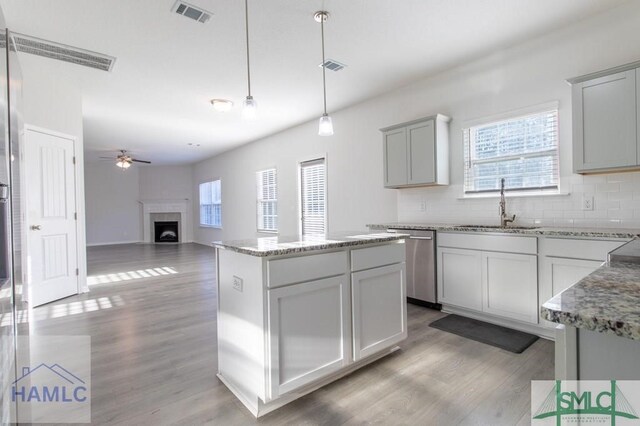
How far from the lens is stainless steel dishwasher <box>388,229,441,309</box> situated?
11.7ft

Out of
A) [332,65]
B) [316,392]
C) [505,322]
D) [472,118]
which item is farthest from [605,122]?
[316,392]

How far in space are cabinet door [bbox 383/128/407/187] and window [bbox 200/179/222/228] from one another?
250 inches

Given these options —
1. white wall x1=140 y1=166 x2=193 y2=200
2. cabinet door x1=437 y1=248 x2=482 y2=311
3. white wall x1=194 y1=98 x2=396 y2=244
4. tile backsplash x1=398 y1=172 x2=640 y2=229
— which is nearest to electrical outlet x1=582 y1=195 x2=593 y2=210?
tile backsplash x1=398 y1=172 x2=640 y2=229

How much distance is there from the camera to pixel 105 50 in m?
3.27

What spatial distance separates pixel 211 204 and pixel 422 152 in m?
7.79

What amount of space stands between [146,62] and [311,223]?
369cm

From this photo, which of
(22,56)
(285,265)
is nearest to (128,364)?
(285,265)

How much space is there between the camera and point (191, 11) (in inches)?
105

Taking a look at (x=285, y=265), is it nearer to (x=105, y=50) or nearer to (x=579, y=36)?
(x=105, y=50)

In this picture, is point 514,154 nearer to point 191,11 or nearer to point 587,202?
point 587,202

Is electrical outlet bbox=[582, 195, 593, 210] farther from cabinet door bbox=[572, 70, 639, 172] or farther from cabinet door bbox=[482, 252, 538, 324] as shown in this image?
cabinet door bbox=[482, 252, 538, 324]

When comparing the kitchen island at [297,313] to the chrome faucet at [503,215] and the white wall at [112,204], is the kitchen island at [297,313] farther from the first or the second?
the white wall at [112,204]

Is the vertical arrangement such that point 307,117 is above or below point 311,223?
above

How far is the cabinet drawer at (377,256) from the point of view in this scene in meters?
2.22
